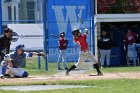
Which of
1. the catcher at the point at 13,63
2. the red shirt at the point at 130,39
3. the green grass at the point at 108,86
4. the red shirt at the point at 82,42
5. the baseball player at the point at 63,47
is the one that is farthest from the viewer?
the red shirt at the point at 130,39

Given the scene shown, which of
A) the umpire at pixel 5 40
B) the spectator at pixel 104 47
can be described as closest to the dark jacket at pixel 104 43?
the spectator at pixel 104 47

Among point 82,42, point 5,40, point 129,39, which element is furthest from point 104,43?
point 5,40

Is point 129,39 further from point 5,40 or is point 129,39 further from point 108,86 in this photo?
point 108,86

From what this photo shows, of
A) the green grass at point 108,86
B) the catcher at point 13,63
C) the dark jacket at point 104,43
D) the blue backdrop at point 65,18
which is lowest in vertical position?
the green grass at point 108,86

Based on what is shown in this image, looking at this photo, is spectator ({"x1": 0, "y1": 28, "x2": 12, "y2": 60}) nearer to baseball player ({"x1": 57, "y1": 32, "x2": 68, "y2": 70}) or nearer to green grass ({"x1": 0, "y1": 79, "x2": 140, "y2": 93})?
green grass ({"x1": 0, "y1": 79, "x2": 140, "y2": 93})

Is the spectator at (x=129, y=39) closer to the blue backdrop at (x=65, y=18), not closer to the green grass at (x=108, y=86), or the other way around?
the blue backdrop at (x=65, y=18)

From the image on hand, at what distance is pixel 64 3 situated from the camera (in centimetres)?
2372

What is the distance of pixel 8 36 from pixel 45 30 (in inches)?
191

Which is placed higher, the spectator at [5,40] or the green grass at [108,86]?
the spectator at [5,40]

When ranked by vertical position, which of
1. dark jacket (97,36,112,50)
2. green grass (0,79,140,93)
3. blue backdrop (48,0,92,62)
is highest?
blue backdrop (48,0,92,62)

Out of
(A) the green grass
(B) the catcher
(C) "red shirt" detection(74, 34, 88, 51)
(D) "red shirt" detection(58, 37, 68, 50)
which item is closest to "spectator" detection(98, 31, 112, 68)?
(D) "red shirt" detection(58, 37, 68, 50)

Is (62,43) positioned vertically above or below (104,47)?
above

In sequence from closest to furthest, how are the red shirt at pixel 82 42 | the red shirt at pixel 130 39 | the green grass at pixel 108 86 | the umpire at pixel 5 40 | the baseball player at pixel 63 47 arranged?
the green grass at pixel 108 86 → the umpire at pixel 5 40 → the red shirt at pixel 82 42 → the baseball player at pixel 63 47 → the red shirt at pixel 130 39

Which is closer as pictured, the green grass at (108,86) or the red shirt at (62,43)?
the green grass at (108,86)
